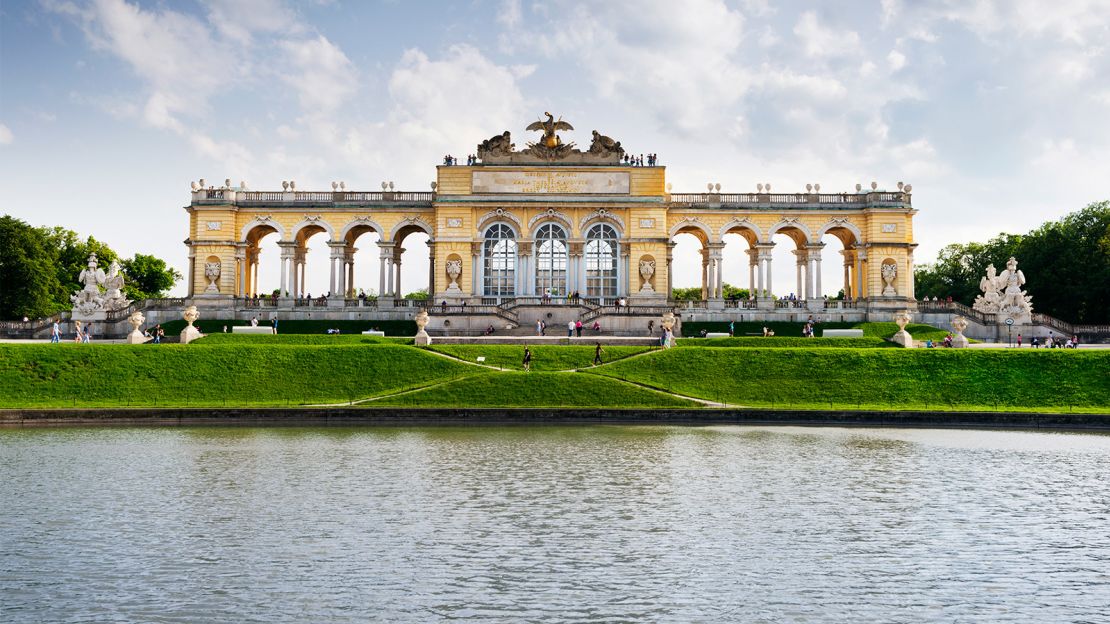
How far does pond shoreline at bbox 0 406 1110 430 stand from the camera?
1243 inches

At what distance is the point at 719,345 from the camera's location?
46125 millimetres

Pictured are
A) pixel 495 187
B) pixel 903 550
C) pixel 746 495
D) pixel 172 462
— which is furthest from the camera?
pixel 495 187

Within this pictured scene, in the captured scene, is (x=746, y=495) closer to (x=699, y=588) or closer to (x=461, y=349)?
(x=699, y=588)

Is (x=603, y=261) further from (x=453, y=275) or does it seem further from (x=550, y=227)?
(x=453, y=275)

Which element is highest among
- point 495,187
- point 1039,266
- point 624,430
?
point 495,187

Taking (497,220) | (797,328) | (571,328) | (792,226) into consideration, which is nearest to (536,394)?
(571,328)

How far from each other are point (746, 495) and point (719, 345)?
27.6 metres

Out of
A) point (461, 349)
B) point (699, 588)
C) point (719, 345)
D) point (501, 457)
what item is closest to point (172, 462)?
point (501, 457)

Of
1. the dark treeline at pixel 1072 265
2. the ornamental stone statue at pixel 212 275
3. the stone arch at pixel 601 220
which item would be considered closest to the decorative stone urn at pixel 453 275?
the stone arch at pixel 601 220

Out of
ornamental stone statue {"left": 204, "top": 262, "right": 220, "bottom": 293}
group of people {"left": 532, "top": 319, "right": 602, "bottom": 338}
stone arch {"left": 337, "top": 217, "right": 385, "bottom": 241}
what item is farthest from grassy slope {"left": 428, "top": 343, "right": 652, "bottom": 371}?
ornamental stone statue {"left": 204, "top": 262, "right": 220, "bottom": 293}

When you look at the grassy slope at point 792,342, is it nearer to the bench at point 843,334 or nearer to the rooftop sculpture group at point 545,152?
the bench at point 843,334

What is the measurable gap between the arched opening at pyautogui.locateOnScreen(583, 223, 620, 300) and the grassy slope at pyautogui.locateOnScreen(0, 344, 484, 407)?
24413mm

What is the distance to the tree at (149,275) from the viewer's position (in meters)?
98.2

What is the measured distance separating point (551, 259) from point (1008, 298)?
29.0m
